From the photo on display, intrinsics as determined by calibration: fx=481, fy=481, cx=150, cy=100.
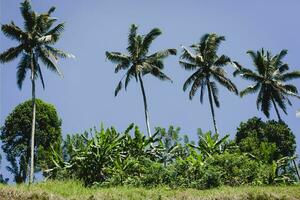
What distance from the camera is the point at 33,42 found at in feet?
114

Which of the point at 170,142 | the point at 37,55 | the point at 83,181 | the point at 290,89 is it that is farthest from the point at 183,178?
the point at 290,89

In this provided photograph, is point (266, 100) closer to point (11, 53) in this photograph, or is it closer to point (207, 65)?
point (207, 65)

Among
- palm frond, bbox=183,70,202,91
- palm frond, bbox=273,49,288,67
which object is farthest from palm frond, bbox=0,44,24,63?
palm frond, bbox=273,49,288,67

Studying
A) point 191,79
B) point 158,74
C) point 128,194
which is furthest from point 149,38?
point 128,194

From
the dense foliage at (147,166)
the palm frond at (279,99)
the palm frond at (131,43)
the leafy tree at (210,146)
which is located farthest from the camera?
the palm frond at (279,99)

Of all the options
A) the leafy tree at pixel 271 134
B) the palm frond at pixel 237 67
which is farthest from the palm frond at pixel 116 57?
the leafy tree at pixel 271 134

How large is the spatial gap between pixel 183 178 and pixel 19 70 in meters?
17.8

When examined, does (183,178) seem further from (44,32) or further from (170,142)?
(44,32)

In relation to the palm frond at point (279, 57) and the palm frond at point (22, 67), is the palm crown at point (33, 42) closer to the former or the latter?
the palm frond at point (22, 67)

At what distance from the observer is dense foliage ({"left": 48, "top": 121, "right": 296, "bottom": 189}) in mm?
22141

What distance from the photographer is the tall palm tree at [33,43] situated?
3431 cm

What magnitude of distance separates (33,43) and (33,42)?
0.30 ft

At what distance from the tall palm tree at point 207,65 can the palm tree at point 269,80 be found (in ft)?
12.8

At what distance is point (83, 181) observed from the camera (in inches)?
917
